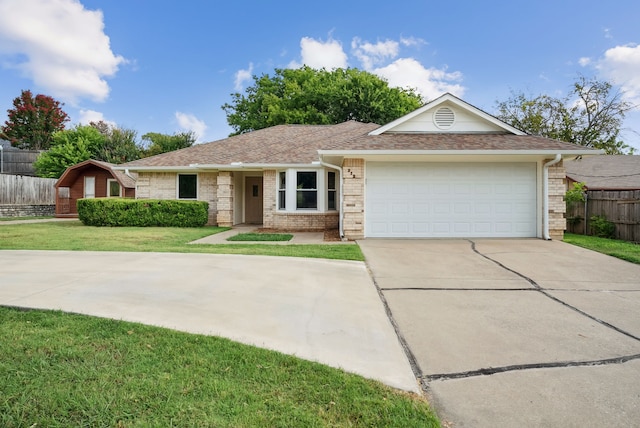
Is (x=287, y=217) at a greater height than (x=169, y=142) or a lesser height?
lesser

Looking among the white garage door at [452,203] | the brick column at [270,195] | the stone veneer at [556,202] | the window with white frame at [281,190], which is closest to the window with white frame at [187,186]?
the brick column at [270,195]

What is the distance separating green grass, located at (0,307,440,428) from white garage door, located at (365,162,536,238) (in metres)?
8.01

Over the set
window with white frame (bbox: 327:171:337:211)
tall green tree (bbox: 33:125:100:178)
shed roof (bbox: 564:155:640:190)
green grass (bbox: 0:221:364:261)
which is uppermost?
tall green tree (bbox: 33:125:100:178)

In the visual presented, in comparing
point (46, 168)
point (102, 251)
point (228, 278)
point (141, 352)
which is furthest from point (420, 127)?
point (46, 168)

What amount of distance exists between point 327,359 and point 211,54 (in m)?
20.8

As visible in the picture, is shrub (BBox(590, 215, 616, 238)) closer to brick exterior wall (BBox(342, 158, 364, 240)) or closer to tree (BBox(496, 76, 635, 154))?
brick exterior wall (BBox(342, 158, 364, 240))

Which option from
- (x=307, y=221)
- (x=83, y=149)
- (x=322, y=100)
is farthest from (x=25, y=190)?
(x=322, y=100)

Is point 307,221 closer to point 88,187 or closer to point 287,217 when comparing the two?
point 287,217

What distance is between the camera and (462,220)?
34.6ft

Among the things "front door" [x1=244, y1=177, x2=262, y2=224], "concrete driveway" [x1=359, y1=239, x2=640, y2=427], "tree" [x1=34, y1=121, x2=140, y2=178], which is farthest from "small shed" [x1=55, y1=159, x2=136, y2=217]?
"concrete driveway" [x1=359, y1=239, x2=640, y2=427]

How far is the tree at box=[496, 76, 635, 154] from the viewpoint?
2697 cm

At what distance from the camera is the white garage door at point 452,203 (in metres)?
10.5

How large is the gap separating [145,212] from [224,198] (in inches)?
123

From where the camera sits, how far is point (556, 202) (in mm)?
10211
